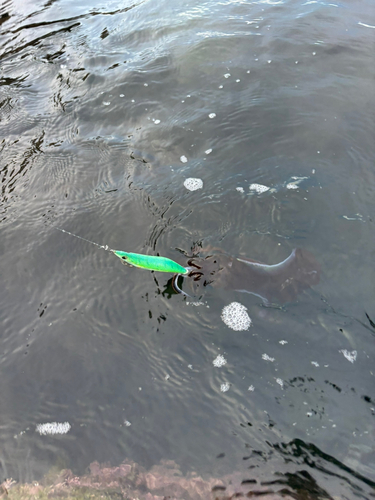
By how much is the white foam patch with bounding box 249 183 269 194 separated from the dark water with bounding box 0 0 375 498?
0.08m

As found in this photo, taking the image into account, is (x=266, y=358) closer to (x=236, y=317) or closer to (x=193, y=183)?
(x=236, y=317)

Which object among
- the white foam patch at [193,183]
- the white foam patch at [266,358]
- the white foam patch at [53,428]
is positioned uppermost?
the white foam patch at [193,183]

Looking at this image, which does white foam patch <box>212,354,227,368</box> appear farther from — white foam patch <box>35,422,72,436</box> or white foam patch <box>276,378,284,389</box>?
→ white foam patch <box>35,422,72,436</box>

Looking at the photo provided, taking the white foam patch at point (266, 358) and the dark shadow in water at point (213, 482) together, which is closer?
the dark shadow in water at point (213, 482)

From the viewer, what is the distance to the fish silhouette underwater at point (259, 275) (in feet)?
12.4

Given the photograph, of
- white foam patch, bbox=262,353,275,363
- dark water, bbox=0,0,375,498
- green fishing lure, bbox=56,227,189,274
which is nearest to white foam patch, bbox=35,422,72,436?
dark water, bbox=0,0,375,498

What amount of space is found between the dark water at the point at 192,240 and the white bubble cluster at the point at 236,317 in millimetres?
67

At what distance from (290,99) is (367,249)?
3.25m

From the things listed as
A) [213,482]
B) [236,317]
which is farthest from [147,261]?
[213,482]

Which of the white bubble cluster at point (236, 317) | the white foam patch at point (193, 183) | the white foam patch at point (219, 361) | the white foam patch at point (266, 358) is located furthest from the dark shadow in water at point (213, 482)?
the white foam patch at point (193, 183)

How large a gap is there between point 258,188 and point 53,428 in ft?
12.9

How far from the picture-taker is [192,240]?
4.23 meters

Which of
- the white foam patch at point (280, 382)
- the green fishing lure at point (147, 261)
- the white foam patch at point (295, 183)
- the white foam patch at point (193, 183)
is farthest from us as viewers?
the white foam patch at point (193, 183)

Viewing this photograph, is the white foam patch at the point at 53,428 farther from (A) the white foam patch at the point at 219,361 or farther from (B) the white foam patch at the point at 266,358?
(B) the white foam patch at the point at 266,358
